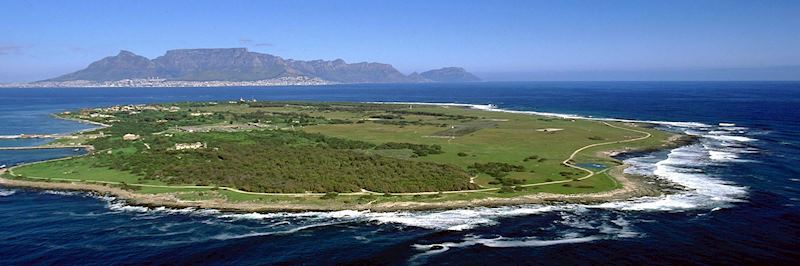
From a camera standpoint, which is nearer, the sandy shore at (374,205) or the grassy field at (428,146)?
the sandy shore at (374,205)

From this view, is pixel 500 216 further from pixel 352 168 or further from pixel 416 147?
pixel 416 147

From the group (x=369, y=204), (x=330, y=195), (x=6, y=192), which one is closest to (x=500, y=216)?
(x=369, y=204)

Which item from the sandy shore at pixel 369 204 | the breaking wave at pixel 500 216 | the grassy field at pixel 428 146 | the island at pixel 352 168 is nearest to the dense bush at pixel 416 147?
the island at pixel 352 168

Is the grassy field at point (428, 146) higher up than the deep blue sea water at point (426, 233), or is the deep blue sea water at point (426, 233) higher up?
the grassy field at point (428, 146)

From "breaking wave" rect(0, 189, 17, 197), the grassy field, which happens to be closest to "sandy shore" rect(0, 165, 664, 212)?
the grassy field

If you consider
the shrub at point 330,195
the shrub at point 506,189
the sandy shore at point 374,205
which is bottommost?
the sandy shore at point 374,205

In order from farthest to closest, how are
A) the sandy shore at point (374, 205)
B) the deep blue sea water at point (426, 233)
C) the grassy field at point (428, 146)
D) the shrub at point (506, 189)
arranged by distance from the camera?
the grassy field at point (428, 146)
the shrub at point (506, 189)
the sandy shore at point (374, 205)
the deep blue sea water at point (426, 233)

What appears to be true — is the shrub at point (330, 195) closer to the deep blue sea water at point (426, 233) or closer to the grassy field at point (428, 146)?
the grassy field at point (428, 146)

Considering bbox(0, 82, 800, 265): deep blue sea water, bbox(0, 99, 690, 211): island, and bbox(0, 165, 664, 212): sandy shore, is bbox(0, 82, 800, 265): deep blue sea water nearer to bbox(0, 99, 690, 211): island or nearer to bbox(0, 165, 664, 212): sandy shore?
bbox(0, 165, 664, 212): sandy shore
